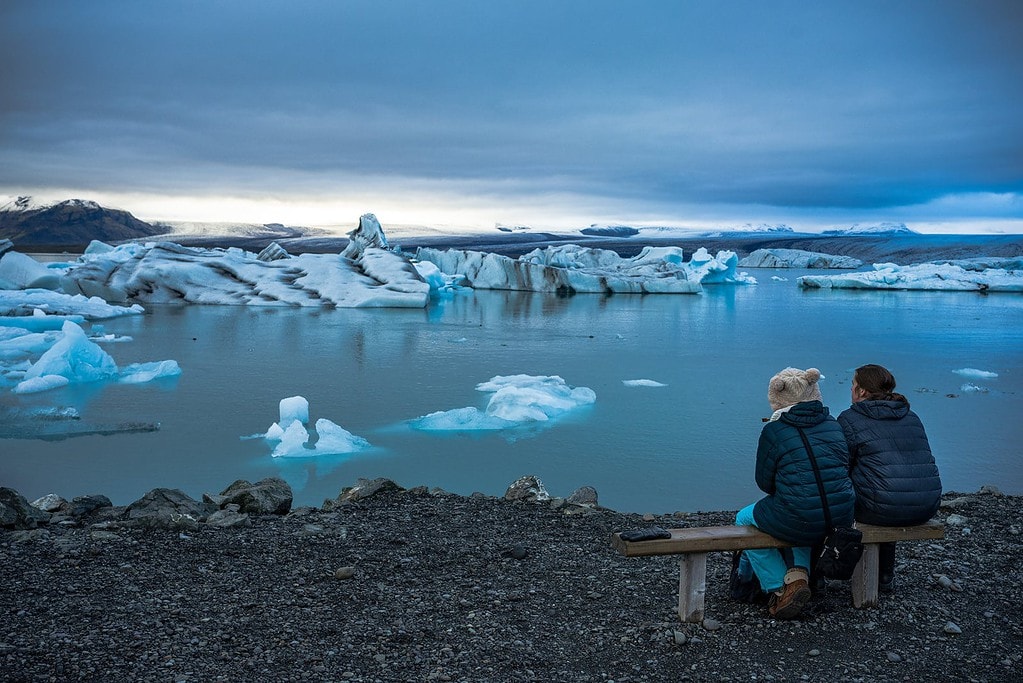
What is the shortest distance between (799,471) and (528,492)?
1.83 meters

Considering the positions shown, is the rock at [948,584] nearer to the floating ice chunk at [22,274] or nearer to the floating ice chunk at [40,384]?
the floating ice chunk at [40,384]

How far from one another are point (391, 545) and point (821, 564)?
1626 mm

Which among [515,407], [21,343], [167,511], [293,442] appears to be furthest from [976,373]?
[21,343]

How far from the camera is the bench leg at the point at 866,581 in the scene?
2.75 m

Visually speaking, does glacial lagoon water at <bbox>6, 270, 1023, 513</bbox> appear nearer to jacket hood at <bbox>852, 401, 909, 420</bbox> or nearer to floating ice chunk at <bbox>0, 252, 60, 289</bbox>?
jacket hood at <bbox>852, 401, 909, 420</bbox>

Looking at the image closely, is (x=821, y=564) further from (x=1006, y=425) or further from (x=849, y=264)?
(x=849, y=264)

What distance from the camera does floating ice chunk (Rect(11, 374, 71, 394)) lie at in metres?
8.48

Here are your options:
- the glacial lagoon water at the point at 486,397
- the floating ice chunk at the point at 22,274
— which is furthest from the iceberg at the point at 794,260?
the floating ice chunk at the point at 22,274

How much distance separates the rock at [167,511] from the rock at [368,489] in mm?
610

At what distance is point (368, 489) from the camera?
13.8 feet

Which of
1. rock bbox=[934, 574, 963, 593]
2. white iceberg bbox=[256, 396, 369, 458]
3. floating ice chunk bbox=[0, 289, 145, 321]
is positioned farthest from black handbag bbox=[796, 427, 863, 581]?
floating ice chunk bbox=[0, 289, 145, 321]

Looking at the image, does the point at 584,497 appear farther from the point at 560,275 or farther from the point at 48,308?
the point at 560,275

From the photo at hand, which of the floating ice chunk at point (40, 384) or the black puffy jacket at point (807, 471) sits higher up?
the black puffy jacket at point (807, 471)

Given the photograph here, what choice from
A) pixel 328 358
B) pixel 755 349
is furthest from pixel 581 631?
pixel 755 349
